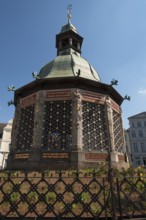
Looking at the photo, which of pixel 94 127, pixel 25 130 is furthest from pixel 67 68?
pixel 25 130

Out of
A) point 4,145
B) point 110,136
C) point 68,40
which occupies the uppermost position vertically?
point 68,40

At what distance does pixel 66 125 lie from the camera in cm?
1242

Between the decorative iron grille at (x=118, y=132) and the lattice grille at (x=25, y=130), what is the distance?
271 inches

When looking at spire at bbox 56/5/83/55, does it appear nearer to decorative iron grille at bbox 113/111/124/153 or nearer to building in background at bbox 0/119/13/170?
decorative iron grille at bbox 113/111/124/153

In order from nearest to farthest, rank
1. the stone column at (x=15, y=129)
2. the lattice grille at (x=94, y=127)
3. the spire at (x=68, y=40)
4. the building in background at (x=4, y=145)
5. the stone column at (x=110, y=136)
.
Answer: the stone column at (x=110, y=136) → the lattice grille at (x=94, y=127) → the stone column at (x=15, y=129) → the spire at (x=68, y=40) → the building in background at (x=4, y=145)

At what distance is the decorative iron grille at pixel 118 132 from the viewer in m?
13.6

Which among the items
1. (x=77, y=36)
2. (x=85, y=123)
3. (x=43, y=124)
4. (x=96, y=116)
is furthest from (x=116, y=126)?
(x=77, y=36)

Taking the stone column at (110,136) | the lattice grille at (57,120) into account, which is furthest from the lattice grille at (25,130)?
the stone column at (110,136)

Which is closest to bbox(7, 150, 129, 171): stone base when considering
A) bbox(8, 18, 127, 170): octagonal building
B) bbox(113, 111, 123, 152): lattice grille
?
bbox(8, 18, 127, 170): octagonal building

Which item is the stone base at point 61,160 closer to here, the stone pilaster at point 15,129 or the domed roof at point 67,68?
the stone pilaster at point 15,129

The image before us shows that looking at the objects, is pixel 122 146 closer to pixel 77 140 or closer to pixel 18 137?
pixel 77 140

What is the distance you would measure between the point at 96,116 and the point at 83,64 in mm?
6779

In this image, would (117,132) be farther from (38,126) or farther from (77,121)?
(38,126)

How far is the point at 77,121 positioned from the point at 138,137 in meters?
41.6
